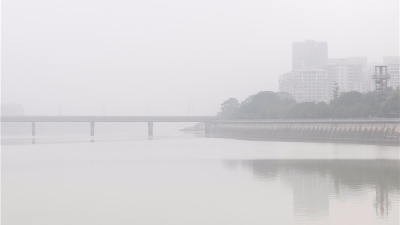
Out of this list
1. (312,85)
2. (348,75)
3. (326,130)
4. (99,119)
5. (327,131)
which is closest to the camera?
(327,131)

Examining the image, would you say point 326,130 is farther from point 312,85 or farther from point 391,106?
point 312,85

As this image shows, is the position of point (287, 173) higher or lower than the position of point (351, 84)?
lower

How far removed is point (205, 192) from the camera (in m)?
26.0

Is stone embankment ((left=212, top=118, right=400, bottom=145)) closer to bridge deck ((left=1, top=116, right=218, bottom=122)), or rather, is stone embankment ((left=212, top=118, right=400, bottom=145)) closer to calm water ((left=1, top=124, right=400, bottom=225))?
bridge deck ((left=1, top=116, right=218, bottom=122))

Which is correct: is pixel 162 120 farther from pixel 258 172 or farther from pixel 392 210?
pixel 392 210

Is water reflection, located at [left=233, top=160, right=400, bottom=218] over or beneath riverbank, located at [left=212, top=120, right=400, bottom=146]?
beneath

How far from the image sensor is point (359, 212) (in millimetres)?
20375

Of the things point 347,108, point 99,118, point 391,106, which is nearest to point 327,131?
point 347,108

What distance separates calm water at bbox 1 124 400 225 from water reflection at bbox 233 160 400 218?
37 mm

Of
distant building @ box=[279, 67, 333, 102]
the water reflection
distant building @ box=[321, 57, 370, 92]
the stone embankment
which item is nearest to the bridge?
the stone embankment

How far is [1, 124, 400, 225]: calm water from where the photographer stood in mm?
20203

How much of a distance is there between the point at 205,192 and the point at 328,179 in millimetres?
6572

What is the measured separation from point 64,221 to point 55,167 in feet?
62.4

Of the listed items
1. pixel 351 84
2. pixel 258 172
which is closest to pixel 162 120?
pixel 351 84
